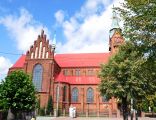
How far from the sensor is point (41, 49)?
6194 cm

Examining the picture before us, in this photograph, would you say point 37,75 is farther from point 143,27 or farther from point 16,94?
point 143,27

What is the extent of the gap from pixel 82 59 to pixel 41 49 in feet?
45.8

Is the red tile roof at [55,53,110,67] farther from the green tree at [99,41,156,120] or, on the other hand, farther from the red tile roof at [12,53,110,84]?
the green tree at [99,41,156,120]

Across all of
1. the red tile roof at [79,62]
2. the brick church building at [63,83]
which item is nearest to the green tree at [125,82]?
the brick church building at [63,83]

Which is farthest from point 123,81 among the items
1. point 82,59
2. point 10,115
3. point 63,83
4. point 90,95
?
point 82,59

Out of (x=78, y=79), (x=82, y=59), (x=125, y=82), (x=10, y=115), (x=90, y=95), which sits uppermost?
(x=82, y=59)

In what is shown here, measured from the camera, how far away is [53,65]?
6138 cm

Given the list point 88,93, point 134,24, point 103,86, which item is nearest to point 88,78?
point 88,93

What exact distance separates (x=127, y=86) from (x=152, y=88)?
3.37m

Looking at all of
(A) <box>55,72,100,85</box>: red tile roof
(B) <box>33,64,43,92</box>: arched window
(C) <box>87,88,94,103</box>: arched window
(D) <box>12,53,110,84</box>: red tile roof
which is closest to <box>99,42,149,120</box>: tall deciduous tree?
(C) <box>87,88,94,103</box>: arched window

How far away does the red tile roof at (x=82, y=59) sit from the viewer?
226ft

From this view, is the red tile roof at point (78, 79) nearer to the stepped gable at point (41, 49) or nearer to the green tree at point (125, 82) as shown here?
the stepped gable at point (41, 49)

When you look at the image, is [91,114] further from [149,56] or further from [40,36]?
[149,56]

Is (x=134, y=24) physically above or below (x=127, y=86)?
above
